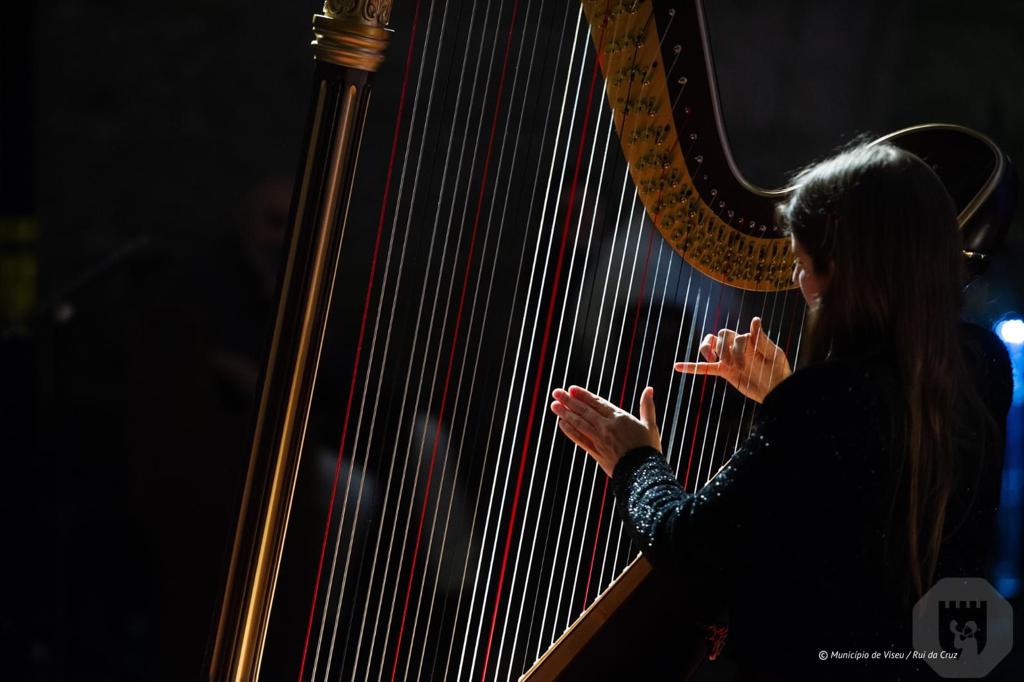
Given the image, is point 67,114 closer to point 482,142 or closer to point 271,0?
point 271,0

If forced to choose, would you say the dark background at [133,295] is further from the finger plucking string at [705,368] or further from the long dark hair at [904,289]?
the long dark hair at [904,289]

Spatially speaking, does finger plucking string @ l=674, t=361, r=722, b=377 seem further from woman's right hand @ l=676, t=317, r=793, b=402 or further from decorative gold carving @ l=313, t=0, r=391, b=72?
decorative gold carving @ l=313, t=0, r=391, b=72

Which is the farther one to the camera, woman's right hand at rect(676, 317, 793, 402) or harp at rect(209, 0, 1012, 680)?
woman's right hand at rect(676, 317, 793, 402)

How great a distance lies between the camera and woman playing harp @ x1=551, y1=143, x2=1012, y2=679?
1033mm

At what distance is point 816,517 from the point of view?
3.43ft

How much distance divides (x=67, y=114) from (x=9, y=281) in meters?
0.41

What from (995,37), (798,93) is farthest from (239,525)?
(995,37)

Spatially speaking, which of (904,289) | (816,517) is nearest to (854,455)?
(816,517)

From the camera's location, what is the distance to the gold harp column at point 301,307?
0.92 metres

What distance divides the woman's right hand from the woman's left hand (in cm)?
16

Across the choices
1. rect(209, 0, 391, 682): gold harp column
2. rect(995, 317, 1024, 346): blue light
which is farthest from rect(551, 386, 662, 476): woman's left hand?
rect(995, 317, 1024, 346): blue light

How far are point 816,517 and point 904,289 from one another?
249 millimetres

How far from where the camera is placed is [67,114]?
7.70ft

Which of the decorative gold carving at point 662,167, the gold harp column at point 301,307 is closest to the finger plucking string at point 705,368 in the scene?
the decorative gold carving at point 662,167
